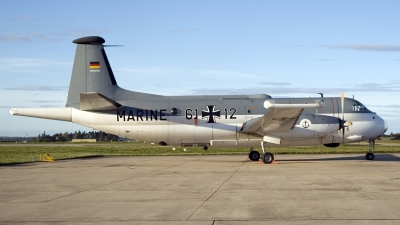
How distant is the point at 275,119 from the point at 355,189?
13229 millimetres

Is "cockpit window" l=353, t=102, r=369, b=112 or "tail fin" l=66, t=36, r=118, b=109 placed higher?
"tail fin" l=66, t=36, r=118, b=109

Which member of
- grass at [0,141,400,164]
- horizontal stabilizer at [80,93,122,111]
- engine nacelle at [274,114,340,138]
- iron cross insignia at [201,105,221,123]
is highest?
horizontal stabilizer at [80,93,122,111]

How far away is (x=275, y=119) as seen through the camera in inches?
1135

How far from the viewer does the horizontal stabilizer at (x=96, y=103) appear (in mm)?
28953

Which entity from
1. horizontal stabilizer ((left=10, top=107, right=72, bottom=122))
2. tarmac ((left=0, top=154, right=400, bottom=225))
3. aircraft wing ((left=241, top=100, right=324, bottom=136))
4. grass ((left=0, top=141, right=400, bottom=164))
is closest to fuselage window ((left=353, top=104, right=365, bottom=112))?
aircraft wing ((left=241, top=100, right=324, bottom=136))

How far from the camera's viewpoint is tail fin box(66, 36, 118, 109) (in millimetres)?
31672

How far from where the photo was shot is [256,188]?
1645cm

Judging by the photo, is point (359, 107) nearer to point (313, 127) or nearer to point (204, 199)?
point (313, 127)

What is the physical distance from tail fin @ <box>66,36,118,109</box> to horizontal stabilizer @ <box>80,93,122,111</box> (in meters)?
1.23

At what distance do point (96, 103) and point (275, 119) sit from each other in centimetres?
1091

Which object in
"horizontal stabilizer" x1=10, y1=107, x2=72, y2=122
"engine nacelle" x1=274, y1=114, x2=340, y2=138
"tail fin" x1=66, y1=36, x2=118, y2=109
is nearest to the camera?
"engine nacelle" x1=274, y1=114, x2=340, y2=138

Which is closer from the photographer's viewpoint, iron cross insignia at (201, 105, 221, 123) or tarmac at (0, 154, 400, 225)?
tarmac at (0, 154, 400, 225)

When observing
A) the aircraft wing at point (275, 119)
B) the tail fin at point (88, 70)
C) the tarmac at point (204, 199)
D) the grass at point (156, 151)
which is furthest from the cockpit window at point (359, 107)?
the tail fin at point (88, 70)

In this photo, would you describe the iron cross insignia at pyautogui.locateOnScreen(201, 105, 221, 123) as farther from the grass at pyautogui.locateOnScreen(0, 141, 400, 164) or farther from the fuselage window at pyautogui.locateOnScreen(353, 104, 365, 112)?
the fuselage window at pyautogui.locateOnScreen(353, 104, 365, 112)
